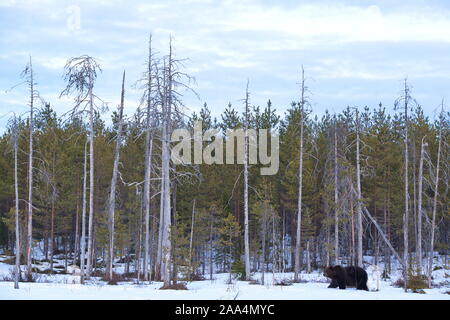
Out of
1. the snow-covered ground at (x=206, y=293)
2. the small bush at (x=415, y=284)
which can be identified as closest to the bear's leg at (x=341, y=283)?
the snow-covered ground at (x=206, y=293)

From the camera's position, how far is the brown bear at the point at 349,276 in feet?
52.0

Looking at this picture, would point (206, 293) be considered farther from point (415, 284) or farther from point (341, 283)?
point (415, 284)

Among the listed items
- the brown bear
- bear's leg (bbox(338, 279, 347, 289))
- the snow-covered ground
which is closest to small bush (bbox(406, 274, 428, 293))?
the snow-covered ground

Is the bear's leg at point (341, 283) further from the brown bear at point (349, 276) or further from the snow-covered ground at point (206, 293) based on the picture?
the snow-covered ground at point (206, 293)

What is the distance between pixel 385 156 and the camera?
34.6 meters

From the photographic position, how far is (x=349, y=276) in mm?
16078

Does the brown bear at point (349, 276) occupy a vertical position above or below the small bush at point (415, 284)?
above

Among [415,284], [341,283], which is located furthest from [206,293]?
[415,284]

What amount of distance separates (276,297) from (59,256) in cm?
3968

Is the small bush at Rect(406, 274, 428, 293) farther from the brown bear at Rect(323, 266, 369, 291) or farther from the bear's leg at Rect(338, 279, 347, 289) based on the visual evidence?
the bear's leg at Rect(338, 279, 347, 289)

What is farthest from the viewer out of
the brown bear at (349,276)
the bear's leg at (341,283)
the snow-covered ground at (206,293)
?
the bear's leg at (341,283)

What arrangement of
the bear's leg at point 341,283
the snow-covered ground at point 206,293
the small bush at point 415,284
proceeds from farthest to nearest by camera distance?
the small bush at point 415,284, the bear's leg at point 341,283, the snow-covered ground at point 206,293

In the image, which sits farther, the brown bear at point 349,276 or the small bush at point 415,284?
the small bush at point 415,284
